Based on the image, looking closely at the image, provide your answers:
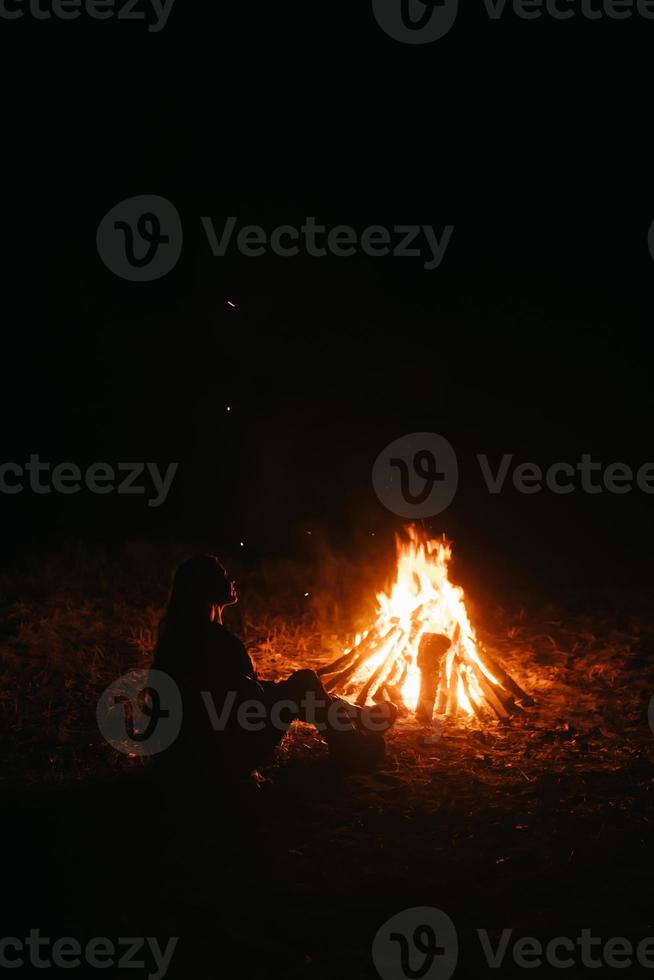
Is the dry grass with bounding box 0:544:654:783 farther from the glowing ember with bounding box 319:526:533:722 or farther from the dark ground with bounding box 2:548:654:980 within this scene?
the glowing ember with bounding box 319:526:533:722

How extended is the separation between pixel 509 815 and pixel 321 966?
1758 millimetres

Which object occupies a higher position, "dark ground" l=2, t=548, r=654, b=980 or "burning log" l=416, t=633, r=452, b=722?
"burning log" l=416, t=633, r=452, b=722

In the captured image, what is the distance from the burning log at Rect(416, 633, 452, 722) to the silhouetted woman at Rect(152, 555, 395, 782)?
1.49 metres

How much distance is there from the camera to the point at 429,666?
282 inches

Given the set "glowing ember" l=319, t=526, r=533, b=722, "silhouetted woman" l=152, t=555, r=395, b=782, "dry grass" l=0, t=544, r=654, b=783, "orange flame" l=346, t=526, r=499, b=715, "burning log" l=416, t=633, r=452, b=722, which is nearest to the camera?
"silhouetted woman" l=152, t=555, r=395, b=782

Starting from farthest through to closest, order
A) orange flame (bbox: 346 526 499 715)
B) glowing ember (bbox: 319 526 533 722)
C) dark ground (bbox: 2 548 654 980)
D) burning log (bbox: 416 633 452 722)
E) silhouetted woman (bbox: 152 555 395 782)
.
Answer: orange flame (bbox: 346 526 499 715), glowing ember (bbox: 319 526 533 722), burning log (bbox: 416 633 452 722), silhouetted woman (bbox: 152 555 395 782), dark ground (bbox: 2 548 654 980)

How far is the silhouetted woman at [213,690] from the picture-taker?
17.9ft

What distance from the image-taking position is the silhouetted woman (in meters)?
5.45

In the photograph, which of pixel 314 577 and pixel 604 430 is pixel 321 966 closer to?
pixel 314 577

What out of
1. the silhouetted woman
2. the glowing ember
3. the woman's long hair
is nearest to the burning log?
the glowing ember

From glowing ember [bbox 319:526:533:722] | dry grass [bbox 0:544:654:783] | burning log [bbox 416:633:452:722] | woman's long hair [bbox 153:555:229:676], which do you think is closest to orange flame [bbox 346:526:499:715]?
glowing ember [bbox 319:526:533:722]

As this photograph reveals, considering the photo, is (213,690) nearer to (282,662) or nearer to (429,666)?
(429,666)

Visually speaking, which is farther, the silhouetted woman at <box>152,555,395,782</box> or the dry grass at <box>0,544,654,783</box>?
the dry grass at <box>0,544,654,783</box>

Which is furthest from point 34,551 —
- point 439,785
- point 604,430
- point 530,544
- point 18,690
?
point 604,430
